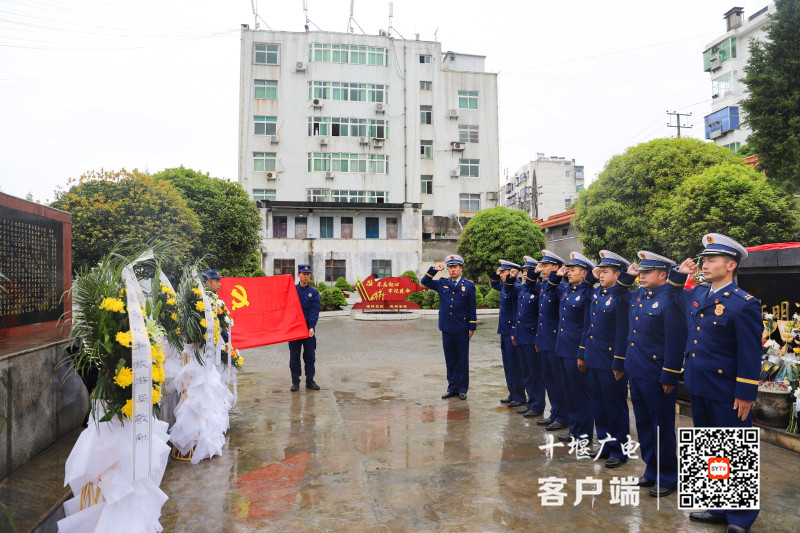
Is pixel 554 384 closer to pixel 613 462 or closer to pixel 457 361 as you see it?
pixel 613 462

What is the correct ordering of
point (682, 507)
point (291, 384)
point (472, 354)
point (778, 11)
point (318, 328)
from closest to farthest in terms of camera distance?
point (682, 507), point (291, 384), point (778, 11), point (472, 354), point (318, 328)

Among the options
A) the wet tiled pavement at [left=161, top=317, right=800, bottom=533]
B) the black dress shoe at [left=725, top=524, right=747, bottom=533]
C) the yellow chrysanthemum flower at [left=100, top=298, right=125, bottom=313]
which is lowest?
the wet tiled pavement at [left=161, top=317, right=800, bottom=533]

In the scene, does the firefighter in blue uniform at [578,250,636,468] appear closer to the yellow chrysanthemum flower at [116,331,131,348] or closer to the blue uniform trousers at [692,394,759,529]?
the blue uniform trousers at [692,394,759,529]

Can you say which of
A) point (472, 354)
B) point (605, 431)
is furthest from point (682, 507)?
point (472, 354)

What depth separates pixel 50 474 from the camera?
370 cm

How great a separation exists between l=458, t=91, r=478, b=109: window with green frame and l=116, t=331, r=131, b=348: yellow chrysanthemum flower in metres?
39.1

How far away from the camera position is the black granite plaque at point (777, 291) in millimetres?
6284

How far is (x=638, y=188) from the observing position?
58.6ft

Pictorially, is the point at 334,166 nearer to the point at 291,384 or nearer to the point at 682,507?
the point at 291,384

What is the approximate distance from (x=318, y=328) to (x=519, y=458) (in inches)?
568

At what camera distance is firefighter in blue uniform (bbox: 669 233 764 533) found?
3.46 metres

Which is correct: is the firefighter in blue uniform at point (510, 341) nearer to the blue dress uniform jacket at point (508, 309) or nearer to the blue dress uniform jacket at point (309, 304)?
the blue dress uniform jacket at point (508, 309)

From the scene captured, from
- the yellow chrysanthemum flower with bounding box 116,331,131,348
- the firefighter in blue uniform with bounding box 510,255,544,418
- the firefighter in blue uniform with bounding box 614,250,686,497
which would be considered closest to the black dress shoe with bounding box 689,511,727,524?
the firefighter in blue uniform with bounding box 614,250,686,497

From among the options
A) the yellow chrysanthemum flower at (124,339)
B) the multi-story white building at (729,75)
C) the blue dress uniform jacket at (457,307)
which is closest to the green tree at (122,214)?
the blue dress uniform jacket at (457,307)
